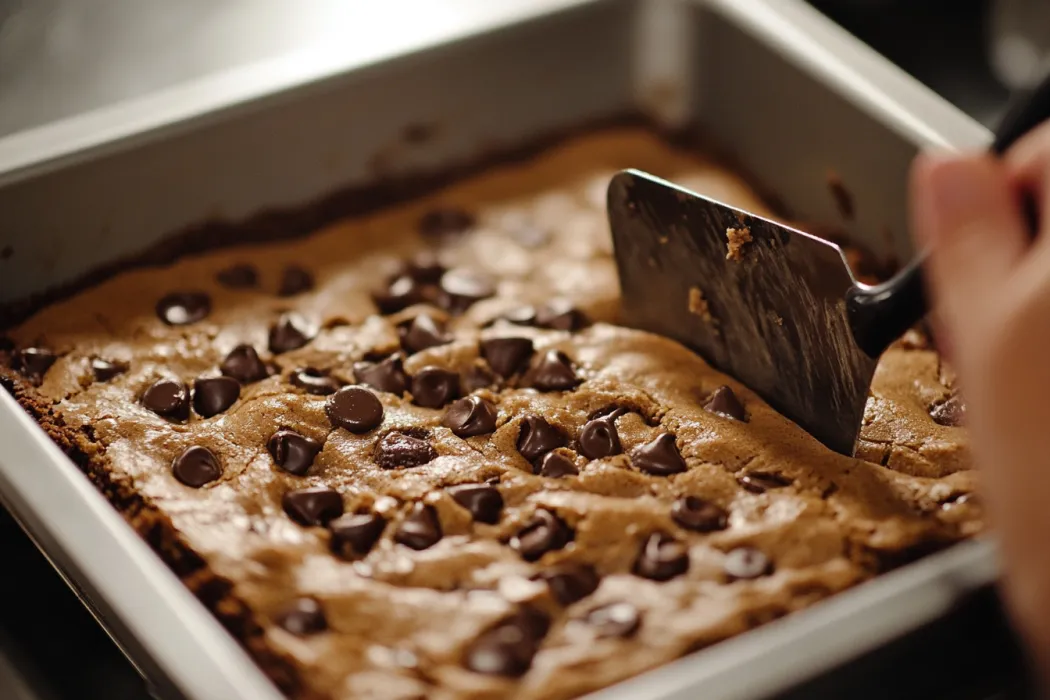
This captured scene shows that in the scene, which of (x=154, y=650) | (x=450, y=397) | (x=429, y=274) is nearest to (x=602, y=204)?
(x=429, y=274)

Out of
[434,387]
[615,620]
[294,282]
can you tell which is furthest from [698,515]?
[294,282]

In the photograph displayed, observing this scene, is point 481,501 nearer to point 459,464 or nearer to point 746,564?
point 459,464

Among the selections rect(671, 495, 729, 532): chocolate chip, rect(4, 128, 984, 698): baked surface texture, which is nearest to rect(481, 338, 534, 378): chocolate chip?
rect(4, 128, 984, 698): baked surface texture

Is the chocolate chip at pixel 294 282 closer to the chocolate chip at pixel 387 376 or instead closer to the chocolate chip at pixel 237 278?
the chocolate chip at pixel 237 278

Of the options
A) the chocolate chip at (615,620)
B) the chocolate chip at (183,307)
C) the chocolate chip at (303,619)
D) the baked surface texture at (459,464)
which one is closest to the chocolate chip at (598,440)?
the baked surface texture at (459,464)

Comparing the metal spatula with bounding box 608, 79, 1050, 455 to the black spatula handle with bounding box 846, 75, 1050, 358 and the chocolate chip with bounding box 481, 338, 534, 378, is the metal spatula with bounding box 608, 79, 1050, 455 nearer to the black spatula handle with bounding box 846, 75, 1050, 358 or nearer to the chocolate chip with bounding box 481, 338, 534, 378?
the black spatula handle with bounding box 846, 75, 1050, 358
